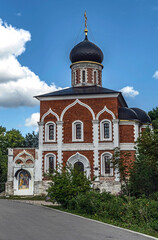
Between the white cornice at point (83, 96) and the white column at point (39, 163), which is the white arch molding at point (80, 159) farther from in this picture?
the white cornice at point (83, 96)

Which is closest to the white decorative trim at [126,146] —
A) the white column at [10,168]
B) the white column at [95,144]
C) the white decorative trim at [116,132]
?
the white decorative trim at [116,132]

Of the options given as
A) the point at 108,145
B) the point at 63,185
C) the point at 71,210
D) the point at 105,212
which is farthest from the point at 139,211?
the point at 108,145

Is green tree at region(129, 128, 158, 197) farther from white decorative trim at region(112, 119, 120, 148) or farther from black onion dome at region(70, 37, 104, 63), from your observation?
black onion dome at region(70, 37, 104, 63)

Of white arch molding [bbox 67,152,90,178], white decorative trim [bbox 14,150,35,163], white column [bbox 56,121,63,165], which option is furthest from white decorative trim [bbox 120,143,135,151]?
white decorative trim [bbox 14,150,35,163]

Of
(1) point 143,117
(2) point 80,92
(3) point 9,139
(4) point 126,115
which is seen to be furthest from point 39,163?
(3) point 9,139

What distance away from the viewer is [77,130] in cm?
2866

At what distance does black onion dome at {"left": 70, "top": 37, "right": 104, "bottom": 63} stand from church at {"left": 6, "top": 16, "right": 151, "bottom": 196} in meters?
4.92

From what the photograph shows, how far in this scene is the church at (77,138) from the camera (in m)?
27.6

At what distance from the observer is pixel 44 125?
29.2 meters

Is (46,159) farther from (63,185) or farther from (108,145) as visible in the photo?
(63,185)

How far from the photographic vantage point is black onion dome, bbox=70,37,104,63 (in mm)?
32719

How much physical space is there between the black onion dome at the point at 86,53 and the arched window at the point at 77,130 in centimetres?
812

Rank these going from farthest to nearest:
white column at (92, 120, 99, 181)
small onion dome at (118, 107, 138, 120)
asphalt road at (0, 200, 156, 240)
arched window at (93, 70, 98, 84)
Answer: arched window at (93, 70, 98, 84), small onion dome at (118, 107, 138, 120), white column at (92, 120, 99, 181), asphalt road at (0, 200, 156, 240)

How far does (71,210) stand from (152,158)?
17.8 ft
